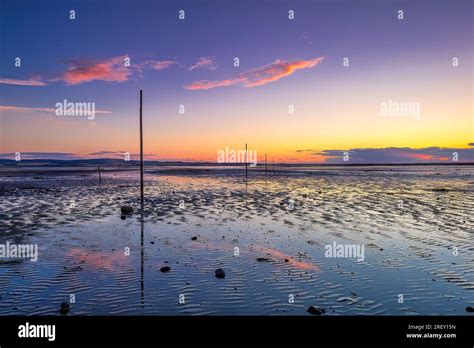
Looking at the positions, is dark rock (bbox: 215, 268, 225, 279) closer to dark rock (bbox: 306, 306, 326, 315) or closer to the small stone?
the small stone

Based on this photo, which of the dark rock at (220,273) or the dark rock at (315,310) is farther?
the dark rock at (220,273)

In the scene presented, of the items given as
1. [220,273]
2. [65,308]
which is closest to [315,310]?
[220,273]

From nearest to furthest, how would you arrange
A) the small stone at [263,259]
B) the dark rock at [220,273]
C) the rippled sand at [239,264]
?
1. the rippled sand at [239,264]
2. the dark rock at [220,273]
3. the small stone at [263,259]

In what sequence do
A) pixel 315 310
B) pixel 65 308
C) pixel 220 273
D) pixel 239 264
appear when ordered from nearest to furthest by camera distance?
pixel 315 310 → pixel 65 308 → pixel 220 273 → pixel 239 264

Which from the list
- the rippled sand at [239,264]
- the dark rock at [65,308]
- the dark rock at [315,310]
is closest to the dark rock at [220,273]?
the rippled sand at [239,264]

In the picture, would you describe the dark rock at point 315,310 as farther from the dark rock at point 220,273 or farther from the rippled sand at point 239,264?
the dark rock at point 220,273

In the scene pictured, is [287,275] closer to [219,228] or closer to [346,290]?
[346,290]

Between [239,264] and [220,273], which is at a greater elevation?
Result: [220,273]

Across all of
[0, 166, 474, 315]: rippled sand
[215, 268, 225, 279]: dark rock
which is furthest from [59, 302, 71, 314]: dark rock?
[215, 268, 225, 279]: dark rock

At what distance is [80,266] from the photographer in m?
14.1

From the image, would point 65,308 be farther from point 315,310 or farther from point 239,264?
point 315,310
